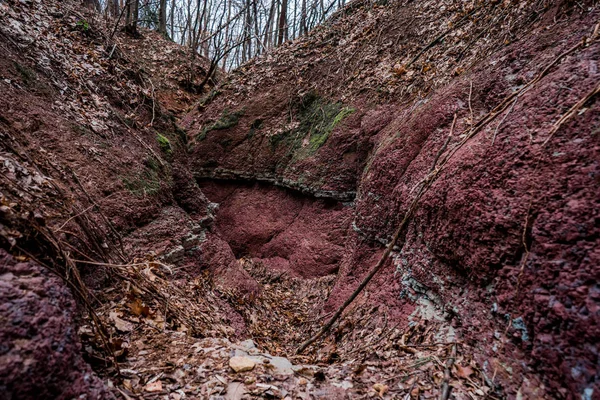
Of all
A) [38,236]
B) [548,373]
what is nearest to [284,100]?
[38,236]

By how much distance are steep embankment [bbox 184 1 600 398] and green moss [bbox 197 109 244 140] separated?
188 cm

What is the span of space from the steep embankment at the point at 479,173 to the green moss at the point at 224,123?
188cm

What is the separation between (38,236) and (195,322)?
1814 mm

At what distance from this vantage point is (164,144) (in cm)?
543

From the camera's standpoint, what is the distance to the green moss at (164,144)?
5.36 m

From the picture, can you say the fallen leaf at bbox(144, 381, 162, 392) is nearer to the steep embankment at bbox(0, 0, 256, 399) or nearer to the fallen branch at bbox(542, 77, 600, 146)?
the steep embankment at bbox(0, 0, 256, 399)

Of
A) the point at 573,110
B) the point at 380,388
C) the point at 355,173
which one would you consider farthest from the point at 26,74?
the point at 573,110

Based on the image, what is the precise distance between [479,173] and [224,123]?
258 inches

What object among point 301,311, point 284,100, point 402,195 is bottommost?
point 301,311

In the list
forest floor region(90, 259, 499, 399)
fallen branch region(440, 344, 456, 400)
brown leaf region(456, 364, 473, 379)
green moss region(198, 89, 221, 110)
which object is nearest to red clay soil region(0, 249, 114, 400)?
forest floor region(90, 259, 499, 399)

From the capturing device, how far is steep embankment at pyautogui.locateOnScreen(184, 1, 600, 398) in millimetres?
1609

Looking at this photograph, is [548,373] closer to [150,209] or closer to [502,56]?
[502,56]

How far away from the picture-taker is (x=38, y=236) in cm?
166

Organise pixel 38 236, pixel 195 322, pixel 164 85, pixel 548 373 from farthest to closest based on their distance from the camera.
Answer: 1. pixel 164 85
2. pixel 195 322
3. pixel 38 236
4. pixel 548 373
